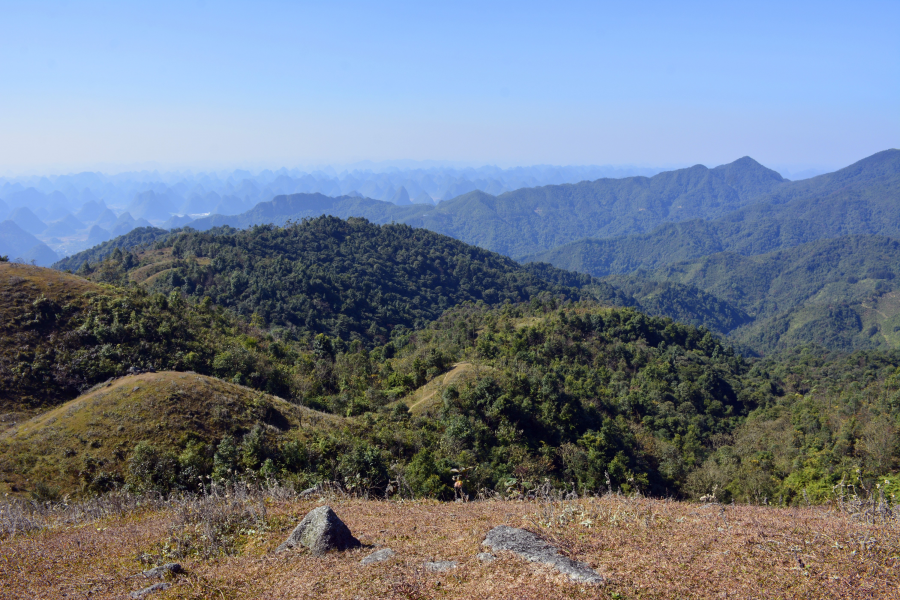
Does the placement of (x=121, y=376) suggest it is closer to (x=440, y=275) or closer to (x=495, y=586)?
(x=495, y=586)

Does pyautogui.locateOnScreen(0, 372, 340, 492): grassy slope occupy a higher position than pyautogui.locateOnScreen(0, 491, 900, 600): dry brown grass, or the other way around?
pyautogui.locateOnScreen(0, 491, 900, 600): dry brown grass

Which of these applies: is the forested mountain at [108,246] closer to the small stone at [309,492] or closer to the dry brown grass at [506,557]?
the small stone at [309,492]

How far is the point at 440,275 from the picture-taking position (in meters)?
153

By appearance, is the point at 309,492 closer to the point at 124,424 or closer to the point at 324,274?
the point at 124,424

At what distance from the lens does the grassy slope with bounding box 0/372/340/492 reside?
24547mm

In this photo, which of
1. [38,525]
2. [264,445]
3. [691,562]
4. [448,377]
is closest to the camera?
[691,562]

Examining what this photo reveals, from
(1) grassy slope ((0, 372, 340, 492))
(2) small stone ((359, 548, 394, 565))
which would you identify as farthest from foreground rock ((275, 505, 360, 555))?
(1) grassy slope ((0, 372, 340, 492))

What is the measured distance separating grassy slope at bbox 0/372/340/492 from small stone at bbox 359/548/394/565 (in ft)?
69.9

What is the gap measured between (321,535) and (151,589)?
3.24 m

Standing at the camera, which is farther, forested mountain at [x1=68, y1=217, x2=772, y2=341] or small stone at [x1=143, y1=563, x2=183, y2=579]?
forested mountain at [x1=68, y1=217, x2=772, y2=341]

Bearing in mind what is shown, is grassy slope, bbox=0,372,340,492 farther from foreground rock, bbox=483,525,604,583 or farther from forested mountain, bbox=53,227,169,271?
forested mountain, bbox=53,227,169,271

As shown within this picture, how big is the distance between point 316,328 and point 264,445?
2677 inches

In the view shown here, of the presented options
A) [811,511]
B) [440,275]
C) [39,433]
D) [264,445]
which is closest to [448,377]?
[264,445]

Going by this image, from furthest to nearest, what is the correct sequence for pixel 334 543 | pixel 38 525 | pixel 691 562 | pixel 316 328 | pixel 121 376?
pixel 316 328
pixel 121 376
pixel 38 525
pixel 334 543
pixel 691 562
